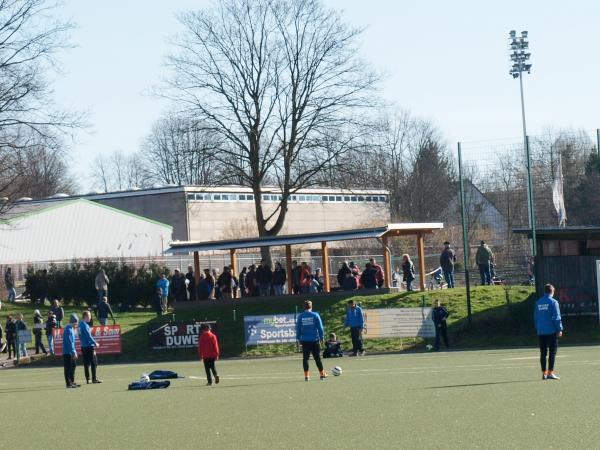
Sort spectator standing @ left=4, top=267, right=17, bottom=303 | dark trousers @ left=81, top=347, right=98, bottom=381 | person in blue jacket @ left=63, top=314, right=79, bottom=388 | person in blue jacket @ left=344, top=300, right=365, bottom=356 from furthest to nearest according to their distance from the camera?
spectator standing @ left=4, top=267, right=17, bottom=303 → person in blue jacket @ left=344, top=300, right=365, bottom=356 → dark trousers @ left=81, top=347, right=98, bottom=381 → person in blue jacket @ left=63, top=314, right=79, bottom=388

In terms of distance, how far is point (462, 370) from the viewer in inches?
1046

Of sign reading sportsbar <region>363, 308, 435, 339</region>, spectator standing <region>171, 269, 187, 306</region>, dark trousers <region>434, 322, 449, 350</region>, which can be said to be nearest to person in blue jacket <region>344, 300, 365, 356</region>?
sign reading sportsbar <region>363, 308, 435, 339</region>

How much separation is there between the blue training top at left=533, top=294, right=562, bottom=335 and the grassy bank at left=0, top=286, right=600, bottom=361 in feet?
47.4

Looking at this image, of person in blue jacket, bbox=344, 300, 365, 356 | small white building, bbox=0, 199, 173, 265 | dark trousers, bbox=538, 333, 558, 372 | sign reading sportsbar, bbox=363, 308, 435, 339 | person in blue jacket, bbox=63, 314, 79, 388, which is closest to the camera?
dark trousers, bbox=538, 333, 558, 372

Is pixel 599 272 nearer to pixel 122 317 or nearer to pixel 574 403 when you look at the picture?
pixel 574 403

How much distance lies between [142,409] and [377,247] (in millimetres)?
57156

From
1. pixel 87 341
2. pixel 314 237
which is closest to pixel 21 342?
pixel 314 237

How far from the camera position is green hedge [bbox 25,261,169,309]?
55375 millimetres

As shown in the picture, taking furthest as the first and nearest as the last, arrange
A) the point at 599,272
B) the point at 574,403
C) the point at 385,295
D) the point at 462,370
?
the point at 385,295, the point at 599,272, the point at 462,370, the point at 574,403

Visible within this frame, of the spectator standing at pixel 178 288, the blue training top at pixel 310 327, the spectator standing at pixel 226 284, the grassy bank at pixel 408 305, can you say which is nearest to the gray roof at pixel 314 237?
the spectator standing at pixel 226 284

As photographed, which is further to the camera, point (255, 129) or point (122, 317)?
point (255, 129)

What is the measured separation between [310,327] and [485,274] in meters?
17.9

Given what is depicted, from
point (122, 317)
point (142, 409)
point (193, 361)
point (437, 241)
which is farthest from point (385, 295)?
point (437, 241)

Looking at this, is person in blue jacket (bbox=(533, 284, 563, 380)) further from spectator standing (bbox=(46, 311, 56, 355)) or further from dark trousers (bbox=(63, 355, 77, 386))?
spectator standing (bbox=(46, 311, 56, 355))
